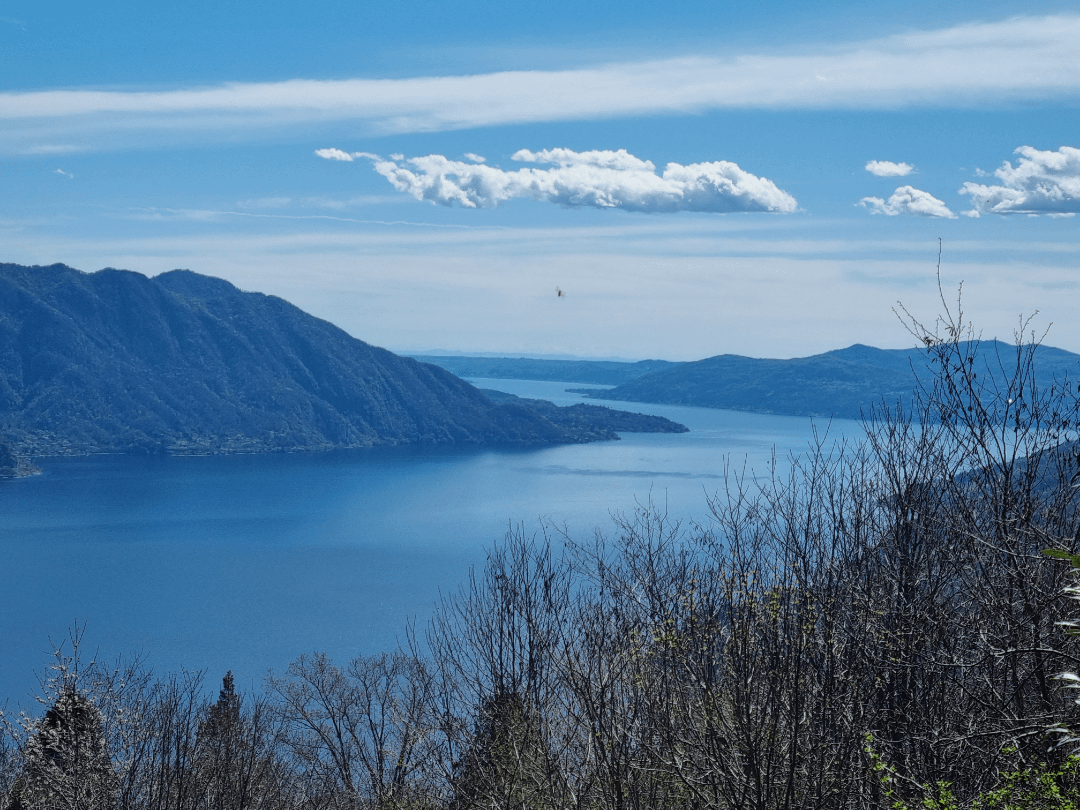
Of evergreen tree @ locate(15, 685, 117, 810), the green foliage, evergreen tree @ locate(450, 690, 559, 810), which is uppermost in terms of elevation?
the green foliage

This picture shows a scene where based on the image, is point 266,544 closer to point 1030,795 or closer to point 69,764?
point 69,764

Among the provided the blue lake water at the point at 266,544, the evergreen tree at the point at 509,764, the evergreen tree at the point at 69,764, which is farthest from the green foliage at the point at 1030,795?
the blue lake water at the point at 266,544

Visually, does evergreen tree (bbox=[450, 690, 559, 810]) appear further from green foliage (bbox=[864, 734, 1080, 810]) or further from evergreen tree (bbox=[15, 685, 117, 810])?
evergreen tree (bbox=[15, 685, 117, 810])

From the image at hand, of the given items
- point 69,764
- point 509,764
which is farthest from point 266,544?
point 509,764

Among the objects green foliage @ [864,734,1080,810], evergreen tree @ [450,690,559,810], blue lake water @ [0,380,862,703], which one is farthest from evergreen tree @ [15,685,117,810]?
blue lake water @ [0,380,862,703]

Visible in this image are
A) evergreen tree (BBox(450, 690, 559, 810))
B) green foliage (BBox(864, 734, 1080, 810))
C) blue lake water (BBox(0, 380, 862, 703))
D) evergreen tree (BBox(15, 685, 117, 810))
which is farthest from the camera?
blue lake water (BBox(0, 380, 862, 703))

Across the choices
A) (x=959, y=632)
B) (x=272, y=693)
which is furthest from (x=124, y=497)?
(x=959, y=632)

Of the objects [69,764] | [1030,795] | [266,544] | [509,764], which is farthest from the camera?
[266,544]

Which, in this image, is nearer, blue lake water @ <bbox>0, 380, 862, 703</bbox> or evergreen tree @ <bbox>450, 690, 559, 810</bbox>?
evergreen tree @ <bbox>450, 690, 559, 810</bbox>
